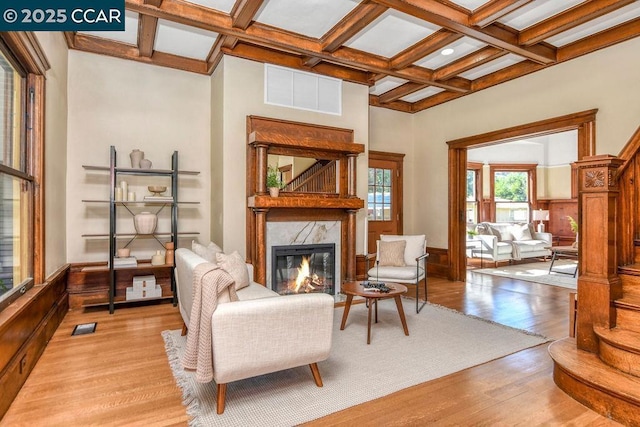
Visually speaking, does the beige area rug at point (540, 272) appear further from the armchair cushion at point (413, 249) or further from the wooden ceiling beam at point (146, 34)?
the wooden ceiling beam at point (146, 34)

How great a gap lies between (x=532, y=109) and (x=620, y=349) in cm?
374

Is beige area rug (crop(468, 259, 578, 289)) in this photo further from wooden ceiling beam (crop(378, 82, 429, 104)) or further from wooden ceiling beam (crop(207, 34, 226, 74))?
wooden ceiling beam (crop(207, 34, 226, 74))

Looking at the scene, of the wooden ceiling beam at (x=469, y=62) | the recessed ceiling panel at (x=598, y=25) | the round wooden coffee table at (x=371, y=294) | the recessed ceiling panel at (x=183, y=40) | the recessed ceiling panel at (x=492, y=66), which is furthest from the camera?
the recessed ceiling panel at (x=492, y=66)

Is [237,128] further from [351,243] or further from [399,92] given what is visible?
[399,92]

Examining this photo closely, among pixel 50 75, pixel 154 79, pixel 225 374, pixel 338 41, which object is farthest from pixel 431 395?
pixel 154 79

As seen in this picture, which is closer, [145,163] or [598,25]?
[598,25]

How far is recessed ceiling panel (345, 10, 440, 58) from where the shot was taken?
391 cm

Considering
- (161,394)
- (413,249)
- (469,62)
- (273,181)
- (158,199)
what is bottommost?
(161,394)

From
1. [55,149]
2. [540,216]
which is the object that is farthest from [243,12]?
[540,216]

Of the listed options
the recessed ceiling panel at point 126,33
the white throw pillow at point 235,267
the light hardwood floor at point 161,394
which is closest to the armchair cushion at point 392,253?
the light hardwood floor at point 161,394

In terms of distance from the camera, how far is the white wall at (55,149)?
3338mm

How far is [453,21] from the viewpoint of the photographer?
3.63 m

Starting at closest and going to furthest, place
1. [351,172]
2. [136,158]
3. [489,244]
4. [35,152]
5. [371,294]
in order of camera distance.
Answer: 1. [35,152]
2. [371,294]
3. [136,158]
4. [351,172]
5. [489,244]

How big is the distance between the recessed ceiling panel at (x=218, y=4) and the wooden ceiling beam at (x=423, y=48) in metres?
2.21
